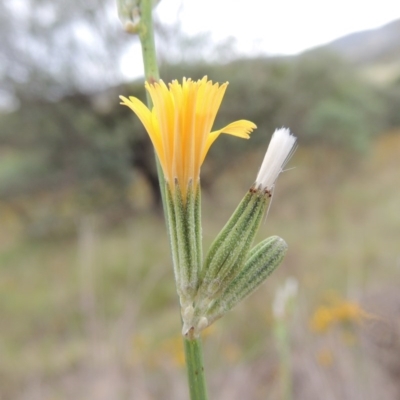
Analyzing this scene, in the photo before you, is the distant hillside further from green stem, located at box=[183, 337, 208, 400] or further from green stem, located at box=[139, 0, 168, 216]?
green stem, located at box=[183, 337, 208, 400]

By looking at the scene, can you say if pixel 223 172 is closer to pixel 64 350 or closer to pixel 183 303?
pixel 64 350

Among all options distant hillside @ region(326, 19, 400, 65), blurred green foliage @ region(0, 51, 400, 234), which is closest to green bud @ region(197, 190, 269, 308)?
blurred green foliage @ region(0, 51, 400, 234)

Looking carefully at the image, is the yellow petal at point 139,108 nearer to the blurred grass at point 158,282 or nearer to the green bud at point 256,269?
the green bud at point 256,269

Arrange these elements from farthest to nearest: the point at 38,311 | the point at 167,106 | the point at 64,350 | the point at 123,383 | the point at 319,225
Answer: the point at 319,225, the point at 38,311, the point at 64,350, the point at 123,383, the point at 167,106

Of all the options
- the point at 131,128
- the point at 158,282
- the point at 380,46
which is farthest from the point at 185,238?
the point at 380,46

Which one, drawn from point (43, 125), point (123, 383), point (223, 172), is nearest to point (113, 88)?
point (43, 125)

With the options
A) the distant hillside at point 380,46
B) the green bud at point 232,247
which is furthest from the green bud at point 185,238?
the distant hillside at point 380,46

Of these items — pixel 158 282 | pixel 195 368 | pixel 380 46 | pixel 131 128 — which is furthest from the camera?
pixel 380 46

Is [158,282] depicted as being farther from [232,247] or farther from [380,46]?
[380,46]
